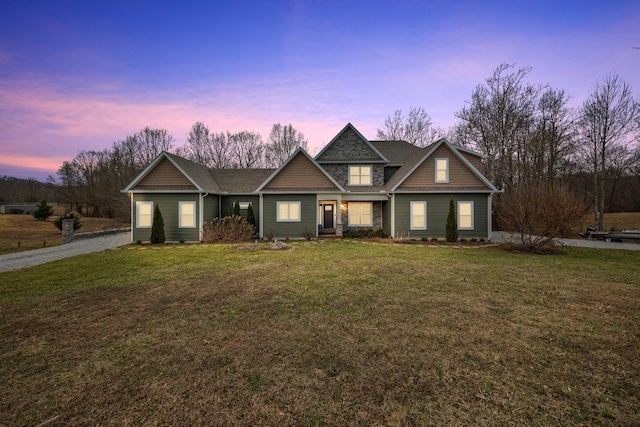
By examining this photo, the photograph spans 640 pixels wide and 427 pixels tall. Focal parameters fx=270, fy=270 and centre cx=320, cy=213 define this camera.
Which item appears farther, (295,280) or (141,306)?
(295,280)

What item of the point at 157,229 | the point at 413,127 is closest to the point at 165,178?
the point at 157,229

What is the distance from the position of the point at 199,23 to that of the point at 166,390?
20.3 m

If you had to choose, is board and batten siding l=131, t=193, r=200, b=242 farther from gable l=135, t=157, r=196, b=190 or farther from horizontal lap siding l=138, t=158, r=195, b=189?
horizontal lap siding l=138, t=158, r=195, b=189

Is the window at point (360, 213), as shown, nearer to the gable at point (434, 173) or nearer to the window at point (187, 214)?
the gable at point (434, 173)

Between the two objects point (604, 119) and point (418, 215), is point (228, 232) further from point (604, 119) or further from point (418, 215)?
point (604, 119)

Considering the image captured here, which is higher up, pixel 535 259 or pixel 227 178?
pixel 227 178

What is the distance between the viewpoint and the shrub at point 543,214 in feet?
39.4

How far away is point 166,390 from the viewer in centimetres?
300

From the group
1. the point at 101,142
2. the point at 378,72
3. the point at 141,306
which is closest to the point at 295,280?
the point at 141,306

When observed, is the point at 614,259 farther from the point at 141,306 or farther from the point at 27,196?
the point at 27,196

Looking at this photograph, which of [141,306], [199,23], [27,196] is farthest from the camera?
[27,196]

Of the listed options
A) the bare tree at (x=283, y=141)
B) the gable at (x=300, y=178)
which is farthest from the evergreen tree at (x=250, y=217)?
the bare tree at (x=283, y=141)

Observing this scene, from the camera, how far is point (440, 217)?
1750cm

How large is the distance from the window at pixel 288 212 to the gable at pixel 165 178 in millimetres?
5577
